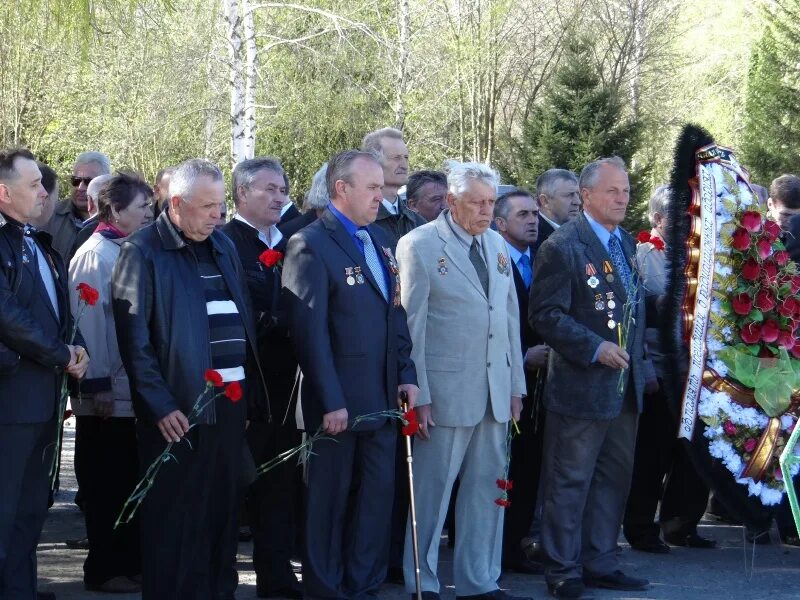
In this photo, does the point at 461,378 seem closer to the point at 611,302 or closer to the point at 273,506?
the point at 611,302

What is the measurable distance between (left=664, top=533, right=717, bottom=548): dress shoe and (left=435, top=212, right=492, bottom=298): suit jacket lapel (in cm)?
261

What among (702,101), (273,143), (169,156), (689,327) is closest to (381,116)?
(273,143)

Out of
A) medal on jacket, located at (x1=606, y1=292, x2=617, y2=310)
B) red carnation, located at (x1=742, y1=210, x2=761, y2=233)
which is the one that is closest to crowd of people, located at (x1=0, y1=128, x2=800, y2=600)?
medal on jacket, located at (x1=606, y1=292, x2=617, y2=310)

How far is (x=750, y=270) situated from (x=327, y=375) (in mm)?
2605

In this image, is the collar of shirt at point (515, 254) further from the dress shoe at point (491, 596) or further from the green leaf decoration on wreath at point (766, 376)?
the dress shoe at point (491, 596)

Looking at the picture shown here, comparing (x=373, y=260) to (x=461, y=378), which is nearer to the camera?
(x=373, y=260)

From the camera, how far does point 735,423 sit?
6.79 m

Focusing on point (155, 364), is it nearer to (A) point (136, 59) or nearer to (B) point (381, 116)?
(A) point (136, 59)

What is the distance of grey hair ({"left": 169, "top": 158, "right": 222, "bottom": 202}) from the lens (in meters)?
5.52

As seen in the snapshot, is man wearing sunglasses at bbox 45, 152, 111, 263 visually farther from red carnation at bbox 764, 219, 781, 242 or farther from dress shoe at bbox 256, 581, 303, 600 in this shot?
red carnation at bbox 764, 219, 781, 242

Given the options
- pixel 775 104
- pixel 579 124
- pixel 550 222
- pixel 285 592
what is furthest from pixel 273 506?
pixel 775 104

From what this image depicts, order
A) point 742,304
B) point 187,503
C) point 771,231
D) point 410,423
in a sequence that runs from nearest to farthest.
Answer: point 187,503
point 410,423
point 742,304
point 771,231

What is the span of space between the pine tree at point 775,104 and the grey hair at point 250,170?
74.6ft

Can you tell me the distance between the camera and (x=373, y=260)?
19.8 feet
